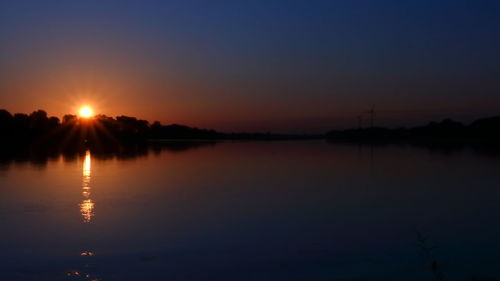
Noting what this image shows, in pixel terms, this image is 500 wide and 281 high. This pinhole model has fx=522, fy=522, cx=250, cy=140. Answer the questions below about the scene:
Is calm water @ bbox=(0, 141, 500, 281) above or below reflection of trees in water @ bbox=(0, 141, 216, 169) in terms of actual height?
below

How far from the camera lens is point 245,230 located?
13742 mm

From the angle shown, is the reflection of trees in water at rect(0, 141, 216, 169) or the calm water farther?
the reflection of trees in water at rect(0, 141, 216, 169)

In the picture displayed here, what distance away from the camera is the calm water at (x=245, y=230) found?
33.1ft

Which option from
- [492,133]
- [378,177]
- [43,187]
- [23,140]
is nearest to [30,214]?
[43,187]

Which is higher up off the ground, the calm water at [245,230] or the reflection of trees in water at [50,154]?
the reflection of trees in water at [50,154]

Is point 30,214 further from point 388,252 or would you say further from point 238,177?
point 238,177

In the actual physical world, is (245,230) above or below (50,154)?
below

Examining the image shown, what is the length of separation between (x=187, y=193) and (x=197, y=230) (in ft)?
25.4

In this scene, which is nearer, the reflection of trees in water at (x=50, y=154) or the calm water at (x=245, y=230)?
the calm water at (x=245, y=230)

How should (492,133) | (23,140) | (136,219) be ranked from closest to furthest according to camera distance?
(136,219) → (23,140) → (492,133)

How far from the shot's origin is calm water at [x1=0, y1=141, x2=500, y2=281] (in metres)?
10.1

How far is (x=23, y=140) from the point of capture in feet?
268

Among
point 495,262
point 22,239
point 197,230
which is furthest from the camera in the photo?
point 197,230

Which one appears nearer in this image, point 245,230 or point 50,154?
point 245,230
